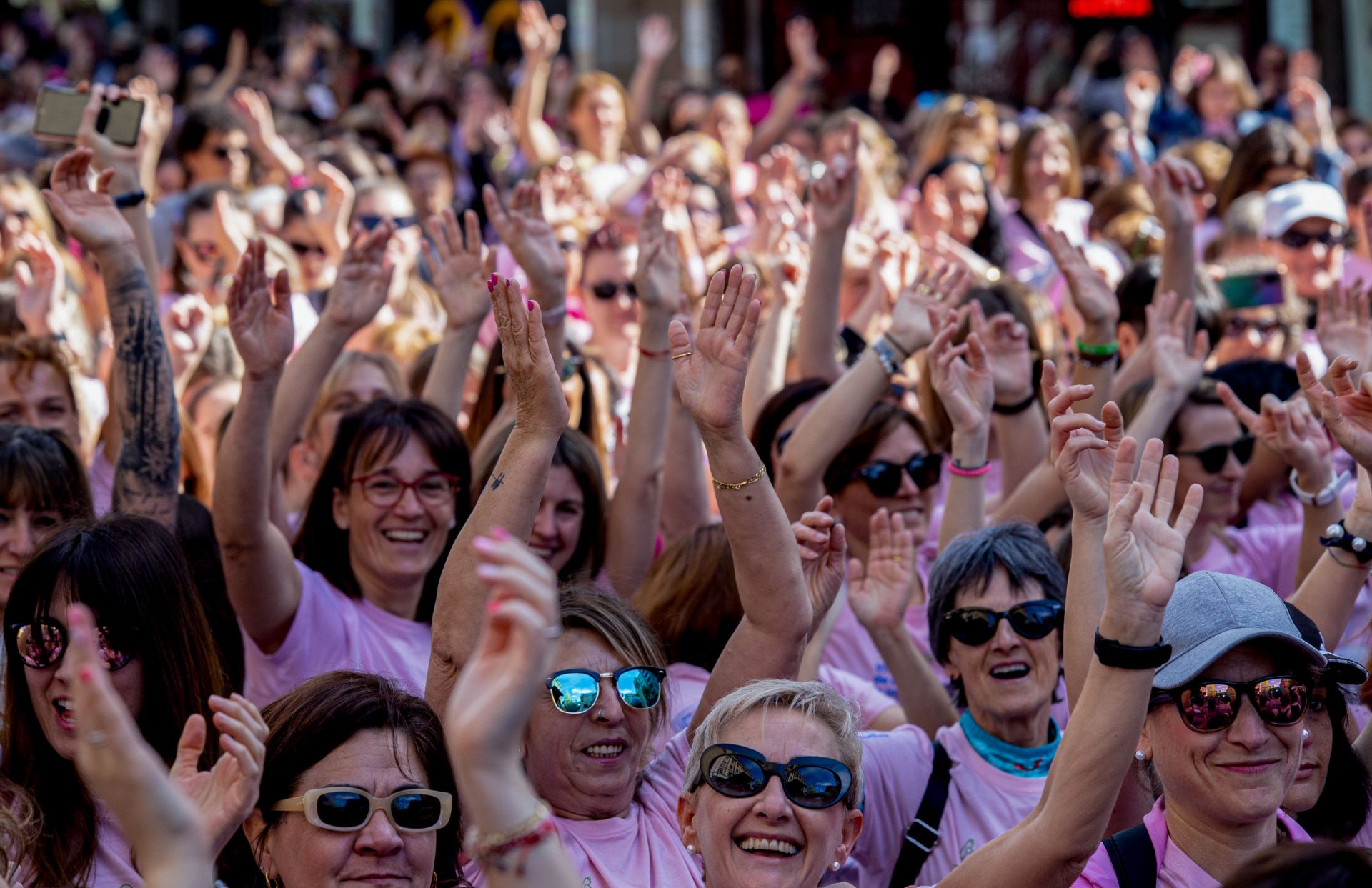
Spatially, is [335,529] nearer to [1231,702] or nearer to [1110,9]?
[1231,702]

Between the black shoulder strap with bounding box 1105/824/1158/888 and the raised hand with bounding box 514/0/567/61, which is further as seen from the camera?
the raised hand with bounding box 514/0/567/61

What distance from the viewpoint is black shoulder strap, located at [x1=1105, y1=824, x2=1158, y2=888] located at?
8.63 ft

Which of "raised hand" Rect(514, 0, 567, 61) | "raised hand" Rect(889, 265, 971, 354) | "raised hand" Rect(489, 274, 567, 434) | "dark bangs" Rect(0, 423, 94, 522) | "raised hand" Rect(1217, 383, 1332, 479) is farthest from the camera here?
"raised hand" Rect(514, 0, 567, 61)

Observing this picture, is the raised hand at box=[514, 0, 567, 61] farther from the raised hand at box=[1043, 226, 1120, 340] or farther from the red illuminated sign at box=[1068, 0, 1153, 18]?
the red illuminated sign at box=[1068, 0, 1153, 18]

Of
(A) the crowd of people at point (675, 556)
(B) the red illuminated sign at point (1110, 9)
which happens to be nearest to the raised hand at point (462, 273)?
(A) the crowd of people at point (675, 556)

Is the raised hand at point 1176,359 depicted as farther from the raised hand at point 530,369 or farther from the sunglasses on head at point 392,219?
the sunglasses on head at point 392,219

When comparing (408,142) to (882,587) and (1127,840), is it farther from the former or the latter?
(1127,840)

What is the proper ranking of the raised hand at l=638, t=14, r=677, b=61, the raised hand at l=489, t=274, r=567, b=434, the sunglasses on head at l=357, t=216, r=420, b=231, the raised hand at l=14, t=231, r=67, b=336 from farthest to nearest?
the raised hand at l=638, t=14, r=677, b=61 < the sunglasses on head at l=357, t=216, r=420, b=231 < the raised hand at l=14, t=231, r=67, b=336 < the raised hand at l=489, t=274, r=567, b=434

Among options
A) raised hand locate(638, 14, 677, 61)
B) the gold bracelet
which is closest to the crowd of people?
the gold bracelet

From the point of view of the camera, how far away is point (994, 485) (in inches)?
203

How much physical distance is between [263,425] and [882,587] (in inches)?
55.4

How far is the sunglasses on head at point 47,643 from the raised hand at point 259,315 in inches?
33.4

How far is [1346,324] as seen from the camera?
467 centimetres

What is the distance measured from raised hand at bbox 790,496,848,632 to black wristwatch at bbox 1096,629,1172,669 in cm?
84
